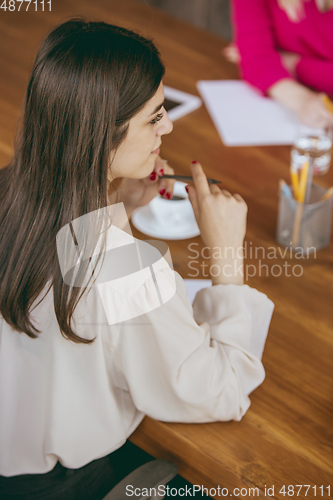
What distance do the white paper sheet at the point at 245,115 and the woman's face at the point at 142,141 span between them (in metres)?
0.57

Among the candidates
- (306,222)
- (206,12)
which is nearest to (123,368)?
(306,222)

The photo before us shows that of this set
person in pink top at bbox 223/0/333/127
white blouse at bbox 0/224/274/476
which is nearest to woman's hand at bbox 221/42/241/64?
person in pink top at bbox 223/0/333/127

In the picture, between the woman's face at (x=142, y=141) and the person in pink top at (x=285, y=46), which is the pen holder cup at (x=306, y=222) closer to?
the woman's face at (x=142, y=141)

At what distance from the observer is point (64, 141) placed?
0.65 metres

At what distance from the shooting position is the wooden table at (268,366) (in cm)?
71

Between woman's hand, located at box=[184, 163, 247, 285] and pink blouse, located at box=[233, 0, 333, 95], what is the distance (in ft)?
2.49

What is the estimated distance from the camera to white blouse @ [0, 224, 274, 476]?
708 millimetres

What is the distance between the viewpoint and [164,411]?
0.75m

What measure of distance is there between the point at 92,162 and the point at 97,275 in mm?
148

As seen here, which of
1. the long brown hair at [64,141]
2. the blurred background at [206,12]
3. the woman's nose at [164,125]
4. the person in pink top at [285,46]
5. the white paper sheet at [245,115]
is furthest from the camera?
the blurred background at [206,12]

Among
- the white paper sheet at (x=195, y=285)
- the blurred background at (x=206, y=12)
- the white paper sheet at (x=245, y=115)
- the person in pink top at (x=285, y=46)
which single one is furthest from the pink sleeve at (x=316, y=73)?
the blurred background at (x=206, y=12)

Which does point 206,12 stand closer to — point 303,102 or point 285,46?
point 285,46

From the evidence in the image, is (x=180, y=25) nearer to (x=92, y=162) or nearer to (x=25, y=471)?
(x=92, y=162)

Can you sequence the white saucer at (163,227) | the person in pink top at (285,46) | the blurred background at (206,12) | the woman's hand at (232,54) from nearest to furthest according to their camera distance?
the white saucer at (163,227) < the person in pink top at (285,46) < the woman's hand at (232,54) < the blurred background at (206,12)
